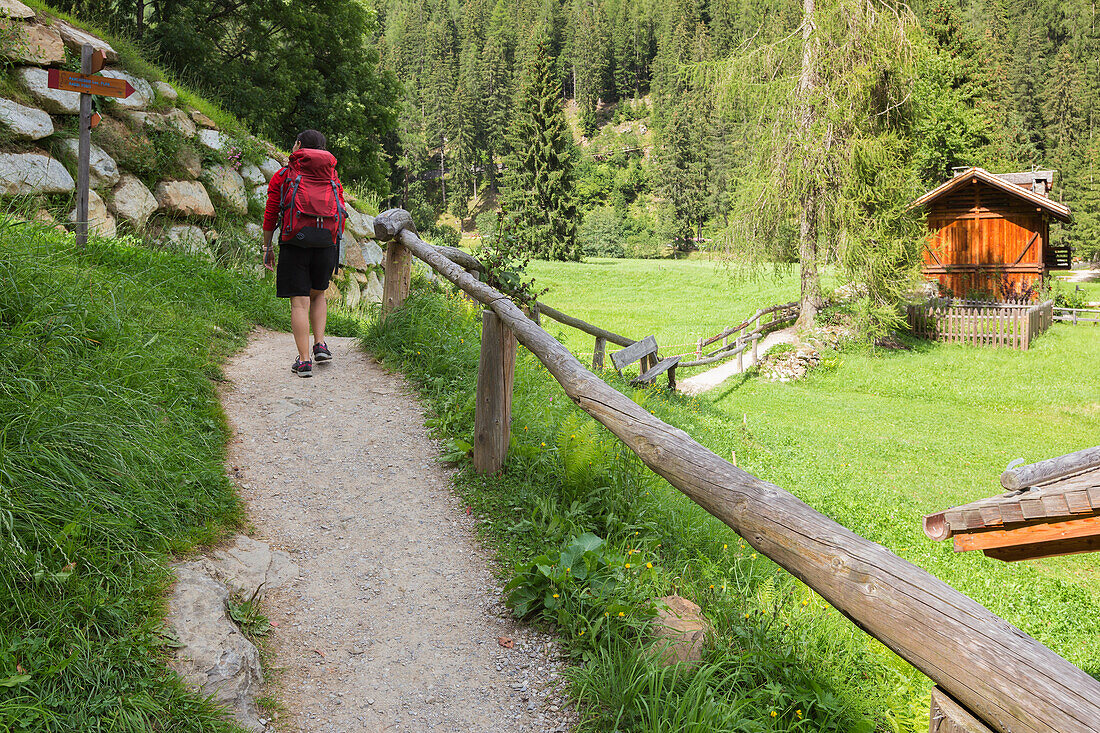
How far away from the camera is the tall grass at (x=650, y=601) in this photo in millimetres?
2846

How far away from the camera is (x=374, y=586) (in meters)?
3.75

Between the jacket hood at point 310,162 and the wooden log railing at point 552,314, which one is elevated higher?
the jacket hood at point 310,162

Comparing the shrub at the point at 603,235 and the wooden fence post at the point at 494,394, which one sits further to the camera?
the shrub at the point at 603,235

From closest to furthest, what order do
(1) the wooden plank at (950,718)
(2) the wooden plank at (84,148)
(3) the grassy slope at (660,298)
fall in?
1. (1) the wooden plank at (950,718)
2. (2) the wooden plank at (84,148)
3. (3) the grassy slope at (660,298)

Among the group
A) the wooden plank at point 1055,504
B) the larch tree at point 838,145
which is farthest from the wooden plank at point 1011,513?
the larch tree at point 838,145

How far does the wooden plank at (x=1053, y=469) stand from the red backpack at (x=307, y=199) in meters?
5.58

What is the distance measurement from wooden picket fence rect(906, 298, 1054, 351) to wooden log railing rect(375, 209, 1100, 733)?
23.8m

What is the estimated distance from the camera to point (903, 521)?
29.5 feet

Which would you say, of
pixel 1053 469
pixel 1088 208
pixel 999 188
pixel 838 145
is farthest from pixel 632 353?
pixel 1088 208

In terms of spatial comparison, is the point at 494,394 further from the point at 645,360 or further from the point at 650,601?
the point at 645,360

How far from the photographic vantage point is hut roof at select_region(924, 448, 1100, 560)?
8.60ft

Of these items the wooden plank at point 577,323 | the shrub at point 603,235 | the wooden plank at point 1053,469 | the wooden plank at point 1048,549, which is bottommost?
the wooden plank at point 1048,549

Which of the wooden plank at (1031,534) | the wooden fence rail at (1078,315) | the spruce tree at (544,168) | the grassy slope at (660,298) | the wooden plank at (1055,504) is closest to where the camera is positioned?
the wooden plank at (1055,504)

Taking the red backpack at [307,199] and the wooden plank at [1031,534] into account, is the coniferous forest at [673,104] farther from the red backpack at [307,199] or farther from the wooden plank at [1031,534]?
the wooden plank at [1031,534]
